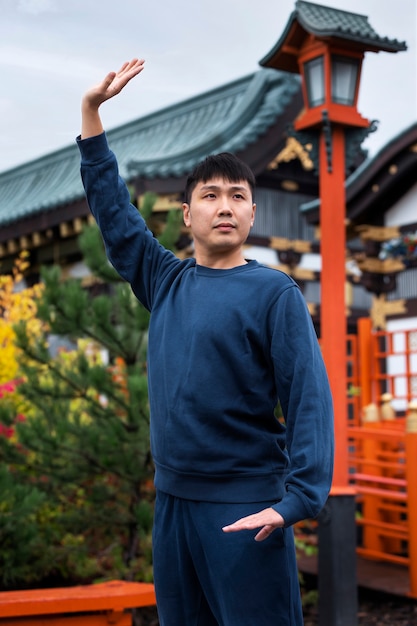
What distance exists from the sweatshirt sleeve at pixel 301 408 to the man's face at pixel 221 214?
214 millimetres

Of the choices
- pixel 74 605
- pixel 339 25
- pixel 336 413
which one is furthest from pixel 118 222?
pixel 339 25

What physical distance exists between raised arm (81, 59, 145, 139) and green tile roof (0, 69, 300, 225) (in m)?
5.86

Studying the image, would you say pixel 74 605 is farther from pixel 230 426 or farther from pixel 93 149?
pixel 93 149

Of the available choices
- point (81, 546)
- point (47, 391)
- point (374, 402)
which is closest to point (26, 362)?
point (47, 391)

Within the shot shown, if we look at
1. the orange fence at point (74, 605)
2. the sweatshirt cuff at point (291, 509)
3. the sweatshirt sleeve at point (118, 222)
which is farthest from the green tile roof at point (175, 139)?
the sweatshirt cuff at point (291, 509)

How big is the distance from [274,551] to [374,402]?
6250mm

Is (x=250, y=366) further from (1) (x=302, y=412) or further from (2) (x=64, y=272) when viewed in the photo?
(2) (x=64, y=272)

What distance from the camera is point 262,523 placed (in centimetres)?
202

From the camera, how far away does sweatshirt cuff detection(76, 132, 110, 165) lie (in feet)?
8.05

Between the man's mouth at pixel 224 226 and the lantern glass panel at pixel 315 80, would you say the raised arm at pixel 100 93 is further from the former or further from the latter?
the lantern glass panel at pixel 315 80

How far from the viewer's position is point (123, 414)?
18.2 ft

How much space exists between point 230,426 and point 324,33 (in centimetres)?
375

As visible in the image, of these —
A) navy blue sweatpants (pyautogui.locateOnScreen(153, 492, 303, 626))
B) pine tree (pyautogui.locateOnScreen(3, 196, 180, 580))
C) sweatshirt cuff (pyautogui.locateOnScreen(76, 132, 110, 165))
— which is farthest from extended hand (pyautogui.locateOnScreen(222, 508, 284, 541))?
pine tree (pyautogui.locateOnScreen(3, 196, 180, 580))

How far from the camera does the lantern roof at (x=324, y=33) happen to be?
5.37 metres
